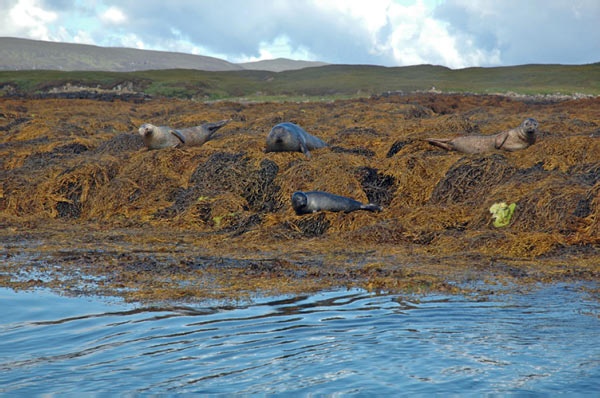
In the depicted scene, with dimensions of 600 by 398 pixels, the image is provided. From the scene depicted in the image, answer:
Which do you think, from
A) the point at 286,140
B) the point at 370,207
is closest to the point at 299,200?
the point at 370,207

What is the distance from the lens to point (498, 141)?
12.3m

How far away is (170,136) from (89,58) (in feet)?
574

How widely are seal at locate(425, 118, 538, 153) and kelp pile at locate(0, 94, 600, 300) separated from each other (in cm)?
22

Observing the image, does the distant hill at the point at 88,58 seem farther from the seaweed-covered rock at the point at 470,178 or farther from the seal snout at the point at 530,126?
the seaweed-covered rock at the point at 470,178

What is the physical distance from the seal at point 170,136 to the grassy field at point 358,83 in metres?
30.4

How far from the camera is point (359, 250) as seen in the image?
8.14m

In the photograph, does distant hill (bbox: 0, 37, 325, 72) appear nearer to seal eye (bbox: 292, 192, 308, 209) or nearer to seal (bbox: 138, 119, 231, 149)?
seal (bbox: 138, 119, 231, 149)

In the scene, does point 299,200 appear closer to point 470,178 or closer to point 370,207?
point 370,207

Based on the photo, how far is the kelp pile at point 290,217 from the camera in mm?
6758

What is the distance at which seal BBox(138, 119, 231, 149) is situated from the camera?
44.3 feet

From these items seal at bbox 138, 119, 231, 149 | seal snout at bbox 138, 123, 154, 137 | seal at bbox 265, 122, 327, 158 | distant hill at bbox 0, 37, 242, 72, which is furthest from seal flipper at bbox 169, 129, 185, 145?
distant hill at bbox 0, 37, 242, 72

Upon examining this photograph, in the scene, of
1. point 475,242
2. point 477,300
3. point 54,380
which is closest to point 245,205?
point 475,242

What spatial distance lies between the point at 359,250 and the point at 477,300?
2691 mm

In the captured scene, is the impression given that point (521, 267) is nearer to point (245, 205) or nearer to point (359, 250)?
point (359, 250)
